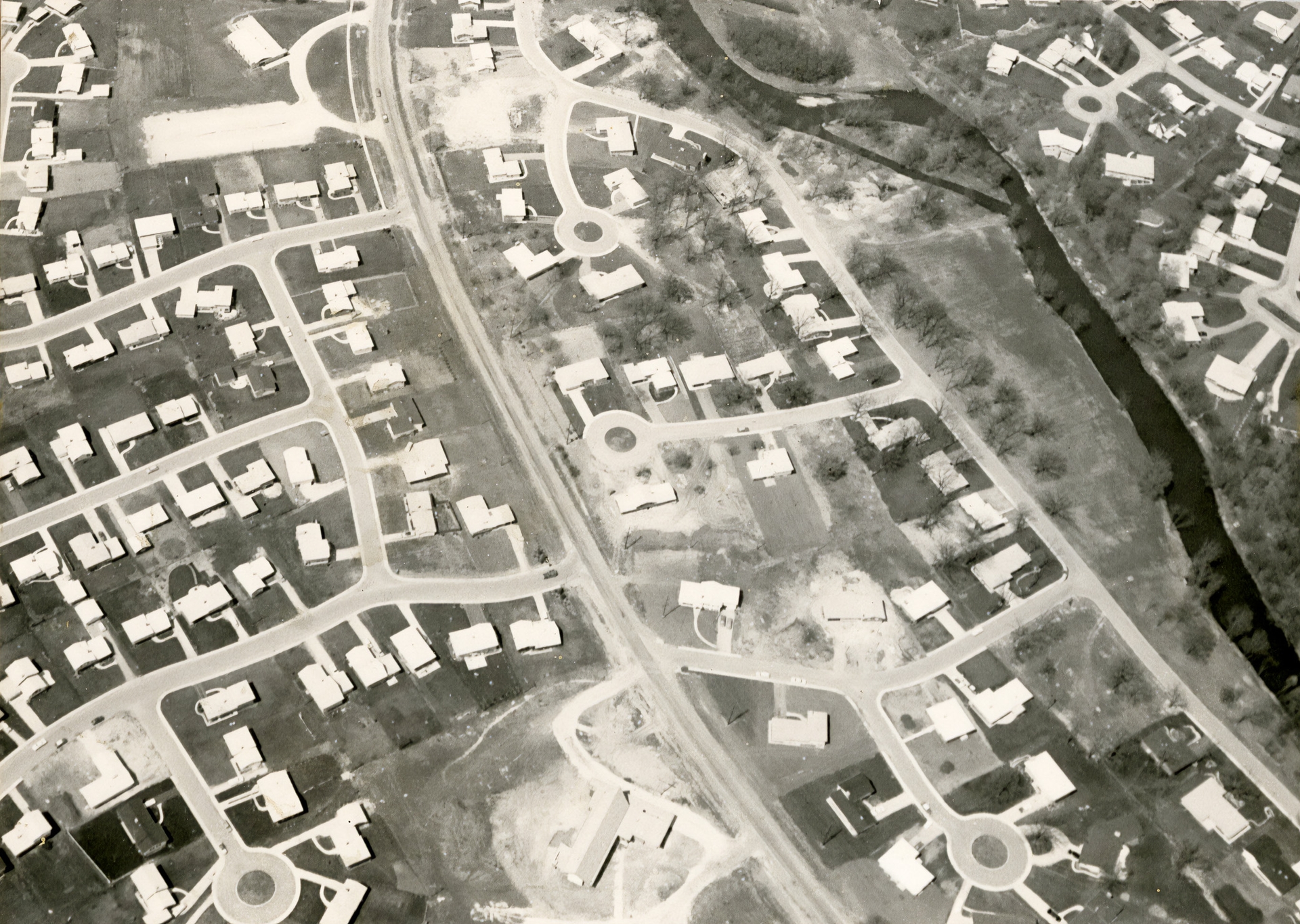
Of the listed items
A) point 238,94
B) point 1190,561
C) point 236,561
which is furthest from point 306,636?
point 1190,561

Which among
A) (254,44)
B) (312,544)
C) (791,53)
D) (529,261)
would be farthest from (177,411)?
(791,53)

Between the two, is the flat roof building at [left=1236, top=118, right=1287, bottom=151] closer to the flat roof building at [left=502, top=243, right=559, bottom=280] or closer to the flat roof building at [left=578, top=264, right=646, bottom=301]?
the flat roof building at [left=578, top=264, right=646, bottom=301]

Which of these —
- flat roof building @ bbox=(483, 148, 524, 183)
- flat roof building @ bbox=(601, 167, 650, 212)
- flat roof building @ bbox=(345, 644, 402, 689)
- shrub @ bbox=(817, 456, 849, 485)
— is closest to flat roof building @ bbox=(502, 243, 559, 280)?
flat roof building @ bbox=(601, 167, 650, 212)

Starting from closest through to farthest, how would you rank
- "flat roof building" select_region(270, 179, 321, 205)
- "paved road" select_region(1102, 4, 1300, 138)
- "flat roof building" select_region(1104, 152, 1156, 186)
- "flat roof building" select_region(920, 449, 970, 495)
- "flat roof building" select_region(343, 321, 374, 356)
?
"flat roof building" select_region(920, 449, 970, 495) → "flat roof building" select_region(343, 321, 374, 356) → "flat roof building" select_region(270, 179, 321, 205) → "flat roof building" select_region(1104, 152, 1156, 186) → "paved road" select_region(1102, 4, 1300, 138)

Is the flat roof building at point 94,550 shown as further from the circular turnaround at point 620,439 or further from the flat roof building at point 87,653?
the circular turnaround at point 620,439

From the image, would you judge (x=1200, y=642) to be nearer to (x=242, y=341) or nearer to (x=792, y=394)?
(x=792, y=394)

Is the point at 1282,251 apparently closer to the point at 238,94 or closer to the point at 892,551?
the point at 892,551
